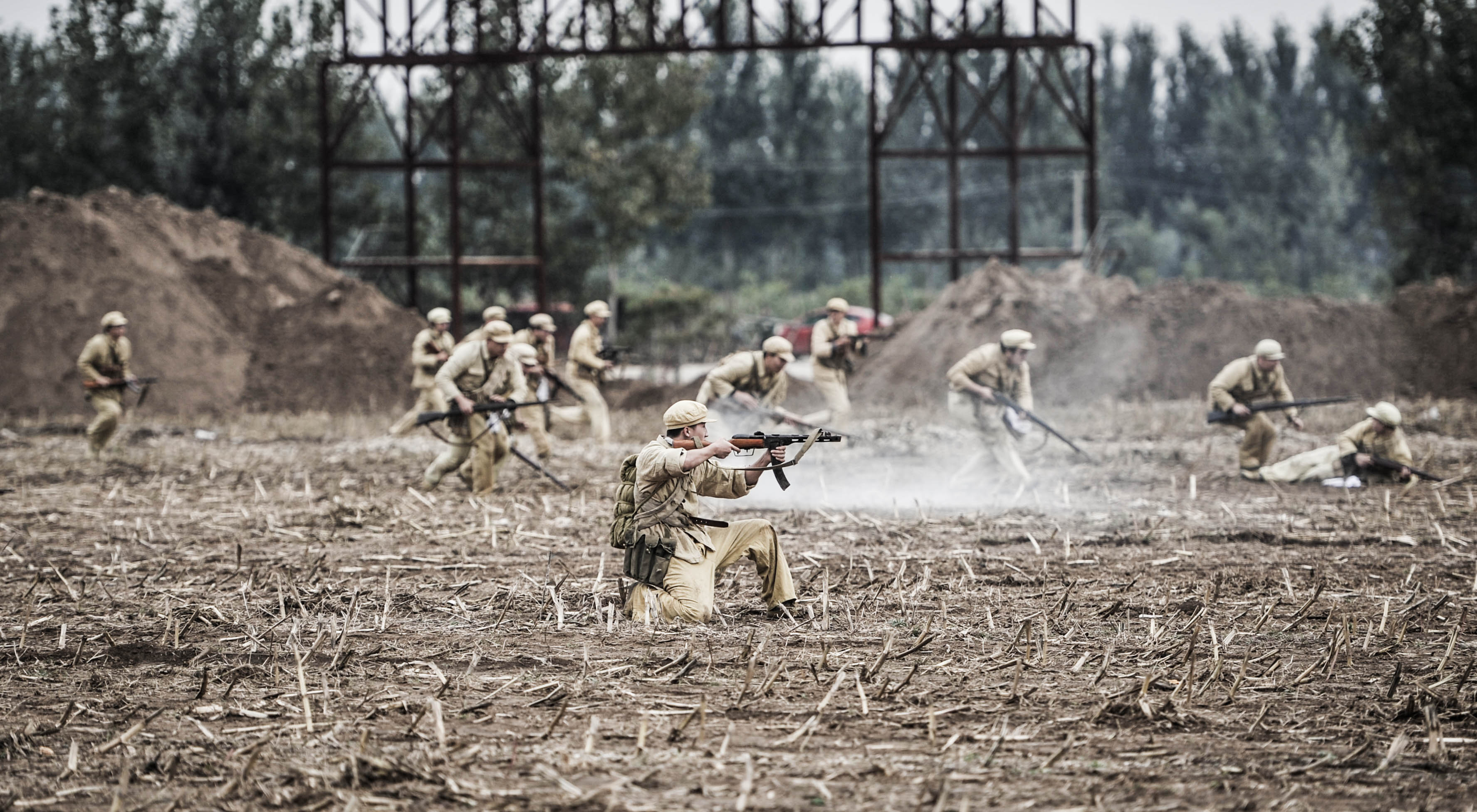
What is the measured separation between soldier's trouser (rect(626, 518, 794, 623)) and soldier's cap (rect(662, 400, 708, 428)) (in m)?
0.64

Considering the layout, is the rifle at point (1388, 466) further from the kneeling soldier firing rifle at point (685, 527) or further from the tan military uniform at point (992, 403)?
the kneeling soldier firing rifle at point (685, 527)

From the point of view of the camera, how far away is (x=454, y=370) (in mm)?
13484

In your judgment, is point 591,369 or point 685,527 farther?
point 591,369

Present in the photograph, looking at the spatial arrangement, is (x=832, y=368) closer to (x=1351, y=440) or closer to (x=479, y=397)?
(x=479, y=397)

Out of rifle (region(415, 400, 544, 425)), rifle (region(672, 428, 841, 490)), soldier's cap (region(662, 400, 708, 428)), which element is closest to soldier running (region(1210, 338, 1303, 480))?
rifle (region(415, 400, 544, 425))

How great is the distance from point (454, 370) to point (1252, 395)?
7.86m

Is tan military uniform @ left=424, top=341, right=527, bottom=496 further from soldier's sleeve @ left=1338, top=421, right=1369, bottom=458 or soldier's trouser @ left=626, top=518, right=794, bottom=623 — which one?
soldier's sleeve @ left=1338, top=421, right=1369, bottom=458

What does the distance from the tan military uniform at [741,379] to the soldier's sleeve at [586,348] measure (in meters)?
3.31

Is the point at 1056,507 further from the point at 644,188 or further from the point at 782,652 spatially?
the point at 644,188

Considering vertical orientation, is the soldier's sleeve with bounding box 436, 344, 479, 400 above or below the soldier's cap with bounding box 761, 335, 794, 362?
below

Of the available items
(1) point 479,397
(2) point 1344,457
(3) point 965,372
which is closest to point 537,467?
(1) point 479,397

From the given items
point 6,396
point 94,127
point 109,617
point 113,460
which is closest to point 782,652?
point 109,617

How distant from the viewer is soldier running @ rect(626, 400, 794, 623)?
25.6 feet

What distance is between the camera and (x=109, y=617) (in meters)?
8.37
